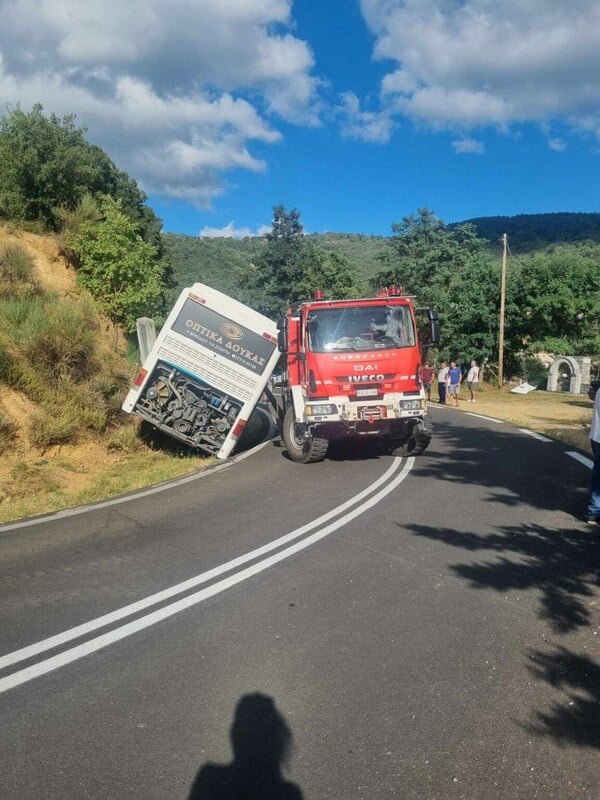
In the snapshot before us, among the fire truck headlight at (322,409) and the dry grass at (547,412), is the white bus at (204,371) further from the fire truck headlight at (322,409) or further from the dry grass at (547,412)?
the dry grass at (547,412)

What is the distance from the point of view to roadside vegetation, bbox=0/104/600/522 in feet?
34.9

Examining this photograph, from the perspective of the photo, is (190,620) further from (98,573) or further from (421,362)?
(421,362)

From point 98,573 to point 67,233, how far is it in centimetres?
1949

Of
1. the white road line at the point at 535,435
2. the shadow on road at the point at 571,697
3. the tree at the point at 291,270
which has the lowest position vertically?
the white road line at the point at 535,435

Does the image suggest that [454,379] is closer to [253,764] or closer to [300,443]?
[300,443]

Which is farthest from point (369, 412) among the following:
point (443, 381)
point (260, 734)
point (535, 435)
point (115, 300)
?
point (443, 381)

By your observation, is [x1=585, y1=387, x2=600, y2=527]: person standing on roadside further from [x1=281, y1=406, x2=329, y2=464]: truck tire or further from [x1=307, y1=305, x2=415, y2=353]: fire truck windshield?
[x1=281, y1=406, x2=329, y2=464]: truck tire

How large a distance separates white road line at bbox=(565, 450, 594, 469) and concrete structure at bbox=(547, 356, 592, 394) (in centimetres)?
2268

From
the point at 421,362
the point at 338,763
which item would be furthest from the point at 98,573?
the point at 421,362

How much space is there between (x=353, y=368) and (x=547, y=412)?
48.9 feet

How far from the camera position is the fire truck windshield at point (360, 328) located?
1061cm

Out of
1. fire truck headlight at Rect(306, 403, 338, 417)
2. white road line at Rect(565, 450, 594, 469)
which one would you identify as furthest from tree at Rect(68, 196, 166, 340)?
white road line at Rect(565, 450, 594, 469)

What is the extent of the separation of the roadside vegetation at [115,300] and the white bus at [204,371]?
2.75 ft

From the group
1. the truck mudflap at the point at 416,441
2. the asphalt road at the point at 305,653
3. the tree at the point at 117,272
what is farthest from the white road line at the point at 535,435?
the tree at the point at 117,272
